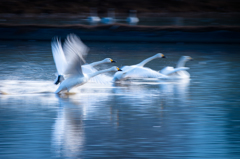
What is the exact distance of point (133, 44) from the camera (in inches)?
885

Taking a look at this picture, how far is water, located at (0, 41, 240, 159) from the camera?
590cm

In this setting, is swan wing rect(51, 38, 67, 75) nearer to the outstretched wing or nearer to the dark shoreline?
the outstretched wing

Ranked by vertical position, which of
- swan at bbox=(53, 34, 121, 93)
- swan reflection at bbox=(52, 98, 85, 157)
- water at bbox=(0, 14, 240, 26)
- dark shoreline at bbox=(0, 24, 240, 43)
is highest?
water at bbox=(0, 14, 240, 26)

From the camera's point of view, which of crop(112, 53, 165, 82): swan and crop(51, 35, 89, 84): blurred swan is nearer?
crop(51, 35, 89, 84): blurred swan

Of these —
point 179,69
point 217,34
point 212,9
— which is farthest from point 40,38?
point 212,9

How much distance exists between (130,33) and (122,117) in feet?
53.0

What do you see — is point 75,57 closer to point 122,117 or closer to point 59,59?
point 59,59

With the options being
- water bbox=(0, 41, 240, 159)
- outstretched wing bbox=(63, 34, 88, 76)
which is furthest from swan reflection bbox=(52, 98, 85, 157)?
outstretched wing bbox=(63, 34, 88, 76)

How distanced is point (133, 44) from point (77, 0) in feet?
91.5

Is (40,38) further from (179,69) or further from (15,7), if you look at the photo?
(15,7)

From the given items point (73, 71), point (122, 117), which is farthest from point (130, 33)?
point (122, 117)

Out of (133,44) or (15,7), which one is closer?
(133,44)

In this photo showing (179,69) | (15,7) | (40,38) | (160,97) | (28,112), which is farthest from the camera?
(15,7)

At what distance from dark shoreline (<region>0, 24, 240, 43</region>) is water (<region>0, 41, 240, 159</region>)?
360 inches
